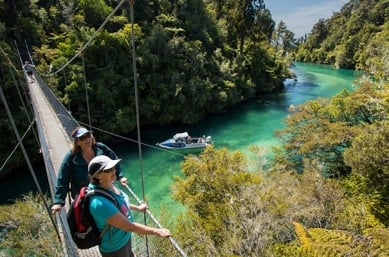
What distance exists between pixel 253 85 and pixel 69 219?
87.9 feet

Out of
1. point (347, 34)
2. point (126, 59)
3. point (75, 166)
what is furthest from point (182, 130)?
point (347, 34)

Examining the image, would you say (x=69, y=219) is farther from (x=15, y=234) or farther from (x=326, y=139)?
(x=326, y=139)

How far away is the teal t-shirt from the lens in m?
1.57

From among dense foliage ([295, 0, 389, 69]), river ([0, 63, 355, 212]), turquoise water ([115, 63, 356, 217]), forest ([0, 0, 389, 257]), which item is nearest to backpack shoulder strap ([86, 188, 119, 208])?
forest ([0, 0, 389, 257])

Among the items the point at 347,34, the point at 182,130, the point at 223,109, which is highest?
the point at 347,34

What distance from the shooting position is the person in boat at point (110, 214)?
1.57 m

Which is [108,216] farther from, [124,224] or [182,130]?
[182,130]

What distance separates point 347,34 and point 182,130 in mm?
44159

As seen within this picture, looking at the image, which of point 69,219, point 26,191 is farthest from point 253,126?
point 69,219

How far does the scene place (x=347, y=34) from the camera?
5075cm

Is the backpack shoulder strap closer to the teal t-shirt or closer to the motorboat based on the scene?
the teal t-shirt

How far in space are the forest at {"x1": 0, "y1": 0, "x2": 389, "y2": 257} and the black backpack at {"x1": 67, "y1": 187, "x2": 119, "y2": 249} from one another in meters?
3.32

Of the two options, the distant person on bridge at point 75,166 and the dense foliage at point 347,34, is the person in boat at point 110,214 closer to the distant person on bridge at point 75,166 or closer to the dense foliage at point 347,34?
the distant person on bridge at point 75,166

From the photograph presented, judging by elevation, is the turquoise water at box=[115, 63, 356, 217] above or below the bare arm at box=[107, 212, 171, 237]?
below
